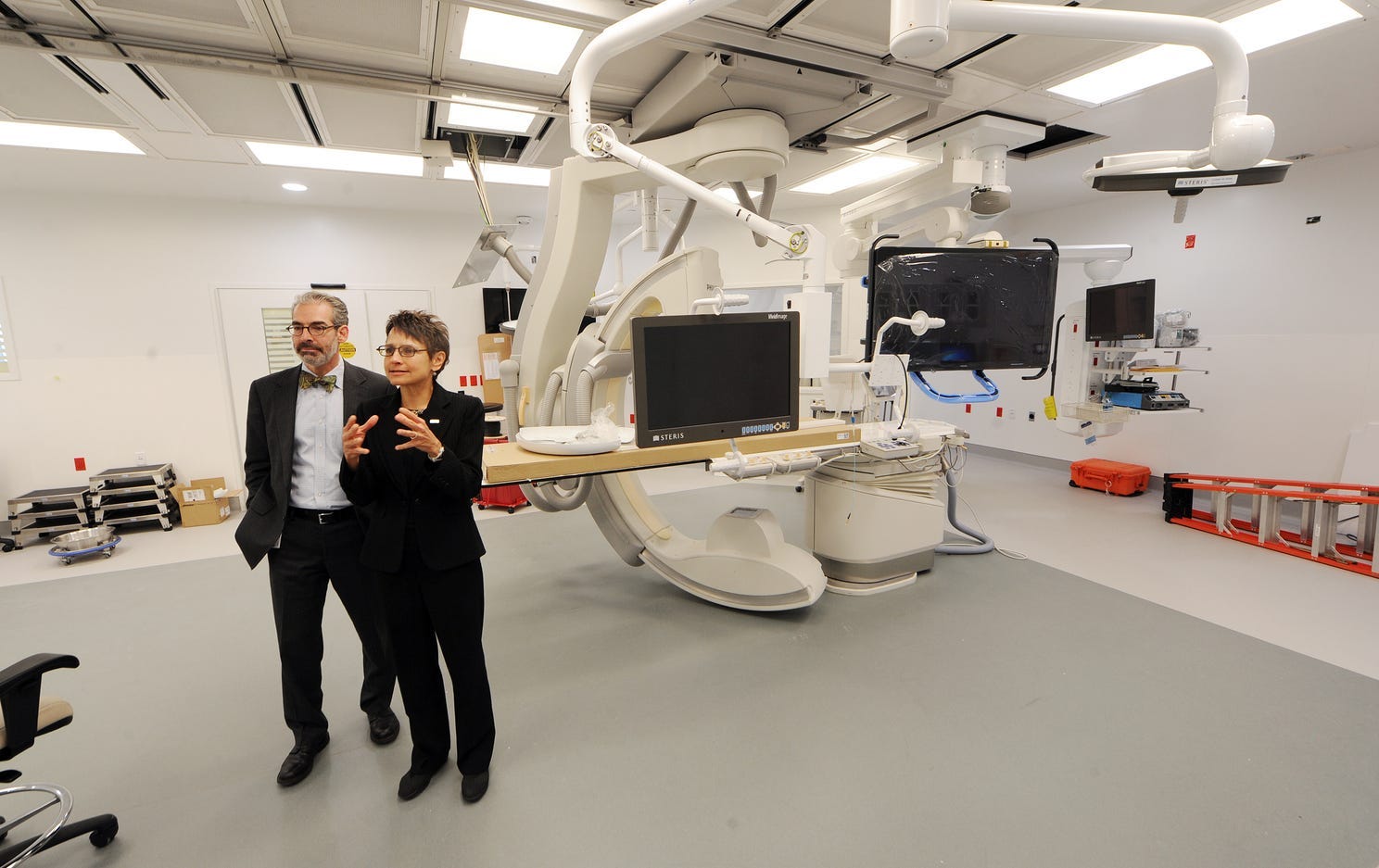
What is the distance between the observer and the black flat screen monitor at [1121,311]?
426 cm

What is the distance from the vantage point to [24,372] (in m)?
5.08

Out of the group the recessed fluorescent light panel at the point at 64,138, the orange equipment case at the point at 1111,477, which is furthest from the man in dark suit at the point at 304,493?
the orange equipment case at the point at 1111,477

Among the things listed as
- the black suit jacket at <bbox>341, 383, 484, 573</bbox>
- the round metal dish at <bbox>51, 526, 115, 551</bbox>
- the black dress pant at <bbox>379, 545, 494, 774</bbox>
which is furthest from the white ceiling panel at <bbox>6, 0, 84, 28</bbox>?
the round metal dish at <bbox>51, 526, 115, 551</bbox>

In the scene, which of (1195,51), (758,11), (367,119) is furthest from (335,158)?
(1195,51)

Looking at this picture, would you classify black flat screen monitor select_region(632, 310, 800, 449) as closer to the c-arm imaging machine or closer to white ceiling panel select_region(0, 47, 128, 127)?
the c-arm imaging machine

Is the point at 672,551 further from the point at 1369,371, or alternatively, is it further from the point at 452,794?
the point at 1369,371

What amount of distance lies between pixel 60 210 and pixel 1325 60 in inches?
349

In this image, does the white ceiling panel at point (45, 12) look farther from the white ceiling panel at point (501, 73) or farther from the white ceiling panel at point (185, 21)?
the white ceiling panel at point (501, 73)

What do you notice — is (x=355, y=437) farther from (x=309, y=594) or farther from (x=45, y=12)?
(x=45, y=12)

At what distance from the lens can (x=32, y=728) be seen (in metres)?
1.55

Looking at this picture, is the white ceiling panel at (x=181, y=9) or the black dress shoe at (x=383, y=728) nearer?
the white ceiling panel at (x=181, y=9)

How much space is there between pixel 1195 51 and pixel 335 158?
517cm

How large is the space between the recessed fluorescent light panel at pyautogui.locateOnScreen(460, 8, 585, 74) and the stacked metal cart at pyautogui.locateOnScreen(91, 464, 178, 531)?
495 cm

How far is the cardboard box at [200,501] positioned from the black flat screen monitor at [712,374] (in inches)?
212
